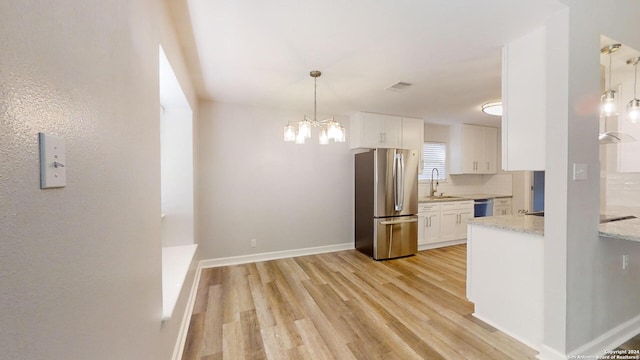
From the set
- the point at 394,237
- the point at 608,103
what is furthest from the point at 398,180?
the point at 608,103

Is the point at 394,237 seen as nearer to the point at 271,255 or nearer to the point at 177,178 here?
the point at 271,255

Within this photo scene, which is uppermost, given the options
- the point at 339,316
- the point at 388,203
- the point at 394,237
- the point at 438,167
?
the point at 438,167

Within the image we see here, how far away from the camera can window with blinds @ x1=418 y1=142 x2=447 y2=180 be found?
517cm

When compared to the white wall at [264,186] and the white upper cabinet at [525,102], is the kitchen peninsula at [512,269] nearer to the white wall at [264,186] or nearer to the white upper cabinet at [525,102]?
the white upper cabinet at [525,102]

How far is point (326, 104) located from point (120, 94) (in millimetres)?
3078

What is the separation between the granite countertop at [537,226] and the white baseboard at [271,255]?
96.2 inches

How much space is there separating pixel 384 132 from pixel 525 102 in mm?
2441

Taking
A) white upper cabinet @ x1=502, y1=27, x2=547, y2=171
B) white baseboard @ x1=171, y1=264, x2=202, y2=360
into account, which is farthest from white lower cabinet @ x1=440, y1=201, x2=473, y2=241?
white baseboard @ x1=171, y1=264, x2=202, y2=360

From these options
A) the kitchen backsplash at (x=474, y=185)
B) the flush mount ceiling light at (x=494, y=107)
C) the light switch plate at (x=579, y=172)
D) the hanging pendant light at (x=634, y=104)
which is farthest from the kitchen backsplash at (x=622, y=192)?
the kitchen backsplash at (x=474, y=185)

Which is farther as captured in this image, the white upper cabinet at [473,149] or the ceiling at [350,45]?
the white upper cabinet at [473,149]

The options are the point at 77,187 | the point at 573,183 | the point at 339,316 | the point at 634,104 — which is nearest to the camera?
the point at 77,187

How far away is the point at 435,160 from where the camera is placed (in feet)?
17.3

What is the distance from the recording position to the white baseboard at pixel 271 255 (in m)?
3.63

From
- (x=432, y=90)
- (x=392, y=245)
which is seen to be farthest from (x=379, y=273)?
(x=432, y=90)
